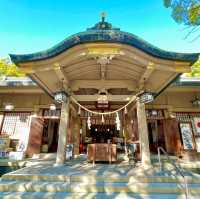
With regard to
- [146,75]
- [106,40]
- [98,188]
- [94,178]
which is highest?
[106,40]

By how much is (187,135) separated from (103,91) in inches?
221

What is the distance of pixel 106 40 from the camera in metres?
4.39

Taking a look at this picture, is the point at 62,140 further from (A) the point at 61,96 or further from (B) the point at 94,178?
(B) the point at 94,178

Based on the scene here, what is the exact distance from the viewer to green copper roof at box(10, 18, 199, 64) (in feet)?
14.5

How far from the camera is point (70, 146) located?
7.27 metres

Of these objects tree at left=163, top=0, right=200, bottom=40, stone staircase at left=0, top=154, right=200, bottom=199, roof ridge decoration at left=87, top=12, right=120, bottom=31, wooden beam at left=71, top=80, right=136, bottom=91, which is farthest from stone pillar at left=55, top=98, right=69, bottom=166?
tree at left=163, top=0, right=200, bottom=40

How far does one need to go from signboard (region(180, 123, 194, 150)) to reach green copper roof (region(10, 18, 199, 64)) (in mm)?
5111

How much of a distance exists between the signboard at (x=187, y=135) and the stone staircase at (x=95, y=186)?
15.0 ft

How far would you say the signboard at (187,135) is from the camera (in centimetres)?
819

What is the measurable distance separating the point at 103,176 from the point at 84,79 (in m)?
3.72

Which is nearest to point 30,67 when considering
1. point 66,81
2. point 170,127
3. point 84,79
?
point 66,81

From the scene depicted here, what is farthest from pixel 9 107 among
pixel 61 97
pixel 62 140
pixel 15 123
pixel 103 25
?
pixel 103 25

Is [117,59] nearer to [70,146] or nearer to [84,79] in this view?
[84,79]

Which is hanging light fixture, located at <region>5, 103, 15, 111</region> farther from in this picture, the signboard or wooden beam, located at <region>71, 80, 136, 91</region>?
the signboard
